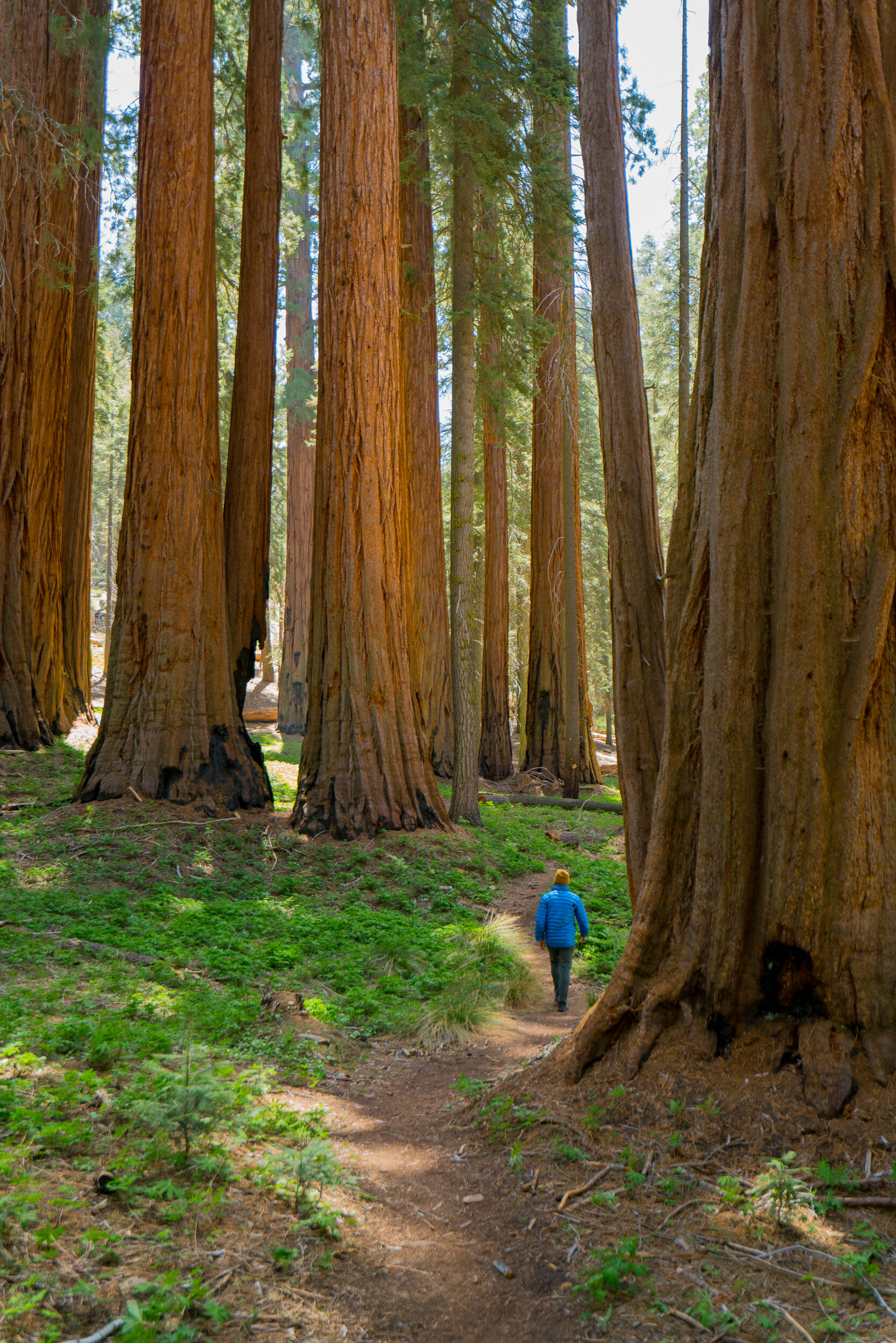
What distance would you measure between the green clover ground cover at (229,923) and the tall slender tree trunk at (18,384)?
3.12ft

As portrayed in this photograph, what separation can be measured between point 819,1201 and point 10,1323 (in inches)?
98.1

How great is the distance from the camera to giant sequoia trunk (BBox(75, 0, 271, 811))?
937 centimetres

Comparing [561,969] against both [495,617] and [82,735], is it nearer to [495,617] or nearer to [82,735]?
[82,735]

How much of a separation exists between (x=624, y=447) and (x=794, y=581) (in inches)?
48.6

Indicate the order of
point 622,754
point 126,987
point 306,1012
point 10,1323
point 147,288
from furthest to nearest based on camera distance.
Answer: point 147,288 → point 306,1012 → point 126,987 → point 622,754 → point 10,1323

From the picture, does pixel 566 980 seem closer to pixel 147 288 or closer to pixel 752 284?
pixel 752 284

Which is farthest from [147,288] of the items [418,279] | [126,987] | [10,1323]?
[10,1323]

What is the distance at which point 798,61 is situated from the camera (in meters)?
3.88

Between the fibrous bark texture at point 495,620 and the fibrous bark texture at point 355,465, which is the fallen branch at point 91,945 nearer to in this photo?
the fibrous bark texture at point 355,465

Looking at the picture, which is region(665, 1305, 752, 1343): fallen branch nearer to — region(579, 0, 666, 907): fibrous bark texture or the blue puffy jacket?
region(579, 0, 666, 907): fibrous bark texture

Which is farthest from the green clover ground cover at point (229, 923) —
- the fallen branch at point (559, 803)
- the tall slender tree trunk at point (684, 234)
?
the tall slender tree trunk at point (684, 234)

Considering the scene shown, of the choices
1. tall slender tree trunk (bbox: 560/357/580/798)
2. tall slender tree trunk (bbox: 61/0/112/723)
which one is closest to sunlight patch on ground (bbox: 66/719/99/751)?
tall slender tree trunk (bbox: 61/0/112/723)

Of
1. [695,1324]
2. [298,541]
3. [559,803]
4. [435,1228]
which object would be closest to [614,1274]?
[695,1324]

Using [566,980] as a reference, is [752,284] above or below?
above
